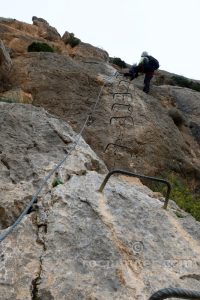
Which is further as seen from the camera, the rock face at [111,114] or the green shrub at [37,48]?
the green shrub at [37,48]

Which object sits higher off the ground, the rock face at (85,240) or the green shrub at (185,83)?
the rock face at (85,240)

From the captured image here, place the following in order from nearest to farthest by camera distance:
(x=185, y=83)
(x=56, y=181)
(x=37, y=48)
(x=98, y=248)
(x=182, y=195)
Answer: (x=98, y=248), (x=56, y=181), (x=182, y=195), (x=37, y=48), (x=185, y=83)

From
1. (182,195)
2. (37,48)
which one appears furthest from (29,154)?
(37,48)

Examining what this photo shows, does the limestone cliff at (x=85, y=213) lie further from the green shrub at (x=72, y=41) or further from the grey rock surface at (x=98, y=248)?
the green shrub at (x=72, y=41)

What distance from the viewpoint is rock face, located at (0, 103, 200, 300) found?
462 cm

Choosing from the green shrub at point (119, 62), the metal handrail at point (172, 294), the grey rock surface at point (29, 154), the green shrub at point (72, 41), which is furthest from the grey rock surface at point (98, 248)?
the green shrub at point (119, 62)

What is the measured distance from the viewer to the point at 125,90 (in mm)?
14922

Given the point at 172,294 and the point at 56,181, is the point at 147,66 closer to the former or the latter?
the point at 56,181

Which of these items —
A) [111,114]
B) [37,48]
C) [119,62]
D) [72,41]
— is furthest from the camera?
[119,62]

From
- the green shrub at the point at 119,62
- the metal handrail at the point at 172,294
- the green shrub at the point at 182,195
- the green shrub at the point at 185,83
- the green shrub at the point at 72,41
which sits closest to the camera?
the metal handrail at the point at 172,294

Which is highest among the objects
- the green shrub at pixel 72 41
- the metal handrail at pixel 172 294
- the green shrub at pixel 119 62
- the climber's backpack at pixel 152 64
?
the metal handrail at pixel 172 294

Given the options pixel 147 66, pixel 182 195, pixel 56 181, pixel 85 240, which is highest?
pixel 147 66

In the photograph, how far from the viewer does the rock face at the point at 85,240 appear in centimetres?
462

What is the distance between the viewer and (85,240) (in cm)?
518
